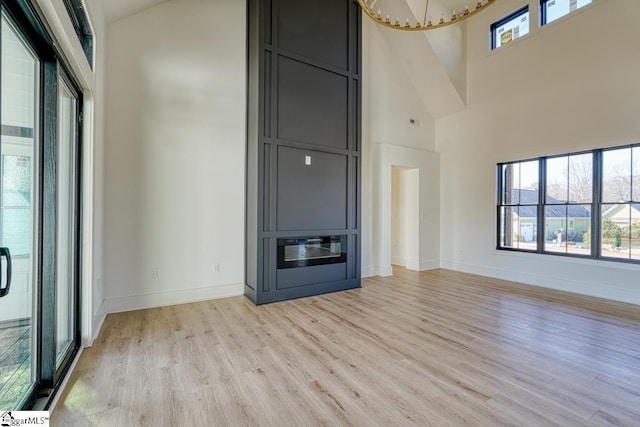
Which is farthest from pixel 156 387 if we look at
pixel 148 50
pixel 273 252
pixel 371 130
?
pixel 371 130

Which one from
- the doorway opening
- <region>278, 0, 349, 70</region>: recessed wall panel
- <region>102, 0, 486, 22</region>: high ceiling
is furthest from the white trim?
<region>102, 0, 486, 22</region>: high ceiling

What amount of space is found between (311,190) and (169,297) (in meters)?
2.55

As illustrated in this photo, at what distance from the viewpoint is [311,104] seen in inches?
174

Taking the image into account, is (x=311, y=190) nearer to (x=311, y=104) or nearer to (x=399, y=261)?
(x=311, y=104)

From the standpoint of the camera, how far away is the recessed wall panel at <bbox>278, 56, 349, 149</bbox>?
4.20 m

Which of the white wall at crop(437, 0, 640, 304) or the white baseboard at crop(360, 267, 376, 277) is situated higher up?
the white wall at crop(437, 0, 640, 304)

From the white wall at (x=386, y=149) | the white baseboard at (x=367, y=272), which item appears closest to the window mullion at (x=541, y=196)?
the white wall at (x=386, y=149)

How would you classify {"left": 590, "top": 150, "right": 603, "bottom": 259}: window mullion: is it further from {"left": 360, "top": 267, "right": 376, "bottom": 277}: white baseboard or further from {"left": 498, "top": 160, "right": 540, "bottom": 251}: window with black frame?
{"left": 360, "top": 267, "right": 376, "bottom": 277}: white baseboard

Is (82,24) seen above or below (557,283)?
above

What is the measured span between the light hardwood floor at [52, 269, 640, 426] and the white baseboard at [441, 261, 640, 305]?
1.18ft

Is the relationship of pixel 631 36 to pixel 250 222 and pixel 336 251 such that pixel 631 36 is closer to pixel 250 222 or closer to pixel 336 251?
pixel 336 251

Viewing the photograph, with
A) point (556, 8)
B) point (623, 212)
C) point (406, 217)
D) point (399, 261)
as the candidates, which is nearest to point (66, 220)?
point (406, 217)

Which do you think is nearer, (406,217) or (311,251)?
(311,251)

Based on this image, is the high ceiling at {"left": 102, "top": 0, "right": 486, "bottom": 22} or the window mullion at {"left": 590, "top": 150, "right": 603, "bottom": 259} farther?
the window mullion at {"left": 590, "top": 150, "right": 603, "bottom": 259}
